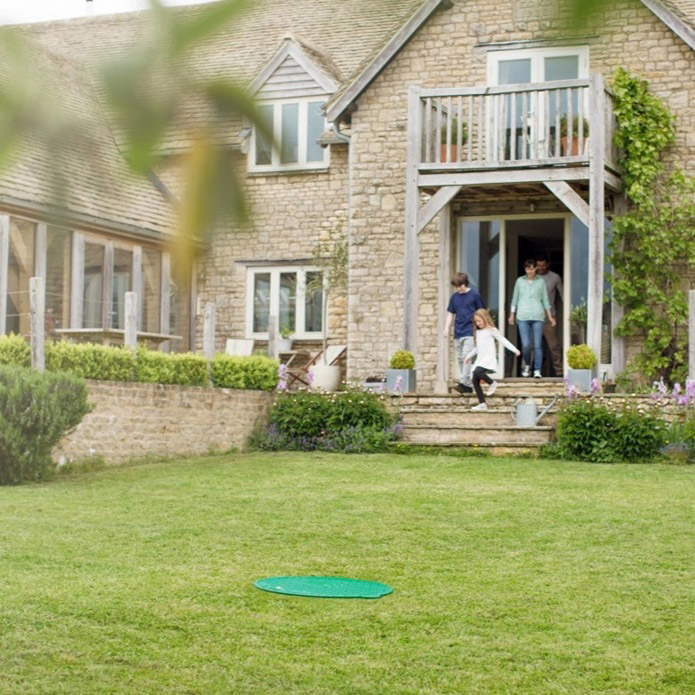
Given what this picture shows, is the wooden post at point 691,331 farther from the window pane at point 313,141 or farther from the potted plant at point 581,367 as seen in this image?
the window pane at point 313,141

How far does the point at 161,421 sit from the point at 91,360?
Answer: 1.33 meters

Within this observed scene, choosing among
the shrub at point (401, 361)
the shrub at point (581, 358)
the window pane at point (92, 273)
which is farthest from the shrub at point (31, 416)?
the window pane at point (92, 273)

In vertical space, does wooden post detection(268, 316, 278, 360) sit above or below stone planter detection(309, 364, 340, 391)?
above

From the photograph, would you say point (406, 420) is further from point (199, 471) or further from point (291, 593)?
point (291, 593)

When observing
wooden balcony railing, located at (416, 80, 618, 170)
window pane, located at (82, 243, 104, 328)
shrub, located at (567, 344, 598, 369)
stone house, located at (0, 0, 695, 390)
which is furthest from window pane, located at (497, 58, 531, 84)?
window pane, located at (82, 243, 104, 328)

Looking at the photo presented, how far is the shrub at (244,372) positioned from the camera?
1645cm

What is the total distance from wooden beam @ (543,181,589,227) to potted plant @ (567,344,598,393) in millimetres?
1622

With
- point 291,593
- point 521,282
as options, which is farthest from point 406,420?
point 291,593

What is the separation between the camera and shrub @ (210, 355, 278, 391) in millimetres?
16453

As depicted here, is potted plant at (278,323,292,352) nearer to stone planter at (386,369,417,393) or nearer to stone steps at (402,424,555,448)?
stone planter at (386,369,417,393)

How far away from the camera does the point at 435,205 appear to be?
1755cm

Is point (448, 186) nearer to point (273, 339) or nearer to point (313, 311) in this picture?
point (273, 339)

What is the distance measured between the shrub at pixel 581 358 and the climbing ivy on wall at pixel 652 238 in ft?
6.18

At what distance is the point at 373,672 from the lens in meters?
6.11
